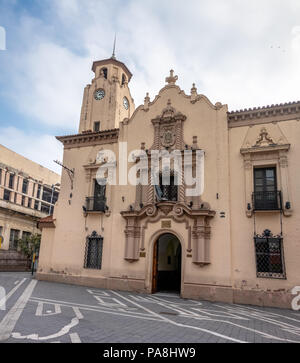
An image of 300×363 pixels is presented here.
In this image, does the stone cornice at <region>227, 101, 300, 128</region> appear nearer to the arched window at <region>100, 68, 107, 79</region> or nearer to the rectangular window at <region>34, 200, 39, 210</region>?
the arched window at <region>100, 68, 107, 79</region>

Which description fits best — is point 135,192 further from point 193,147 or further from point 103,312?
point 103,312

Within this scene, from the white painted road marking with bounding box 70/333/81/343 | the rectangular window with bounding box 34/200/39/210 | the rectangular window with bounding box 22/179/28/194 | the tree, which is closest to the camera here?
the white painted road marking with bounding box 70/333/81/343

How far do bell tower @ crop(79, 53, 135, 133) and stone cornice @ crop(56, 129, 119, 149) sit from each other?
14.1 ft

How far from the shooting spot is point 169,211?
14836 mm

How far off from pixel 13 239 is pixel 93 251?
63.2ft

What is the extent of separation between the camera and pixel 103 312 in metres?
9.16

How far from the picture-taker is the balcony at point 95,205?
16.6m

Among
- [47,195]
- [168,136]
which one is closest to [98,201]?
[168,136]

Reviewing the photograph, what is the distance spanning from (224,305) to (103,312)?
5.59 m

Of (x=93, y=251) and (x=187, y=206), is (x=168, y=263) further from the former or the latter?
(x=187, y=206)

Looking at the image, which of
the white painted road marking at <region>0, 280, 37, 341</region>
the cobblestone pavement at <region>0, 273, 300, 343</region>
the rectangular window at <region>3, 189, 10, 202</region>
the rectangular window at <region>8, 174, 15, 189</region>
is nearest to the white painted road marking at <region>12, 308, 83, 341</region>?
the cobblestone pavement at <region>0, 273, 300, 343</region>

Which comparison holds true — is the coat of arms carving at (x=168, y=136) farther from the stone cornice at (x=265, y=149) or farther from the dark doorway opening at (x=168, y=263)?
the dark doorway opening at (x=168, y=263)

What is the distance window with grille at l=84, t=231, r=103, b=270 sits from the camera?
16.3 meters
